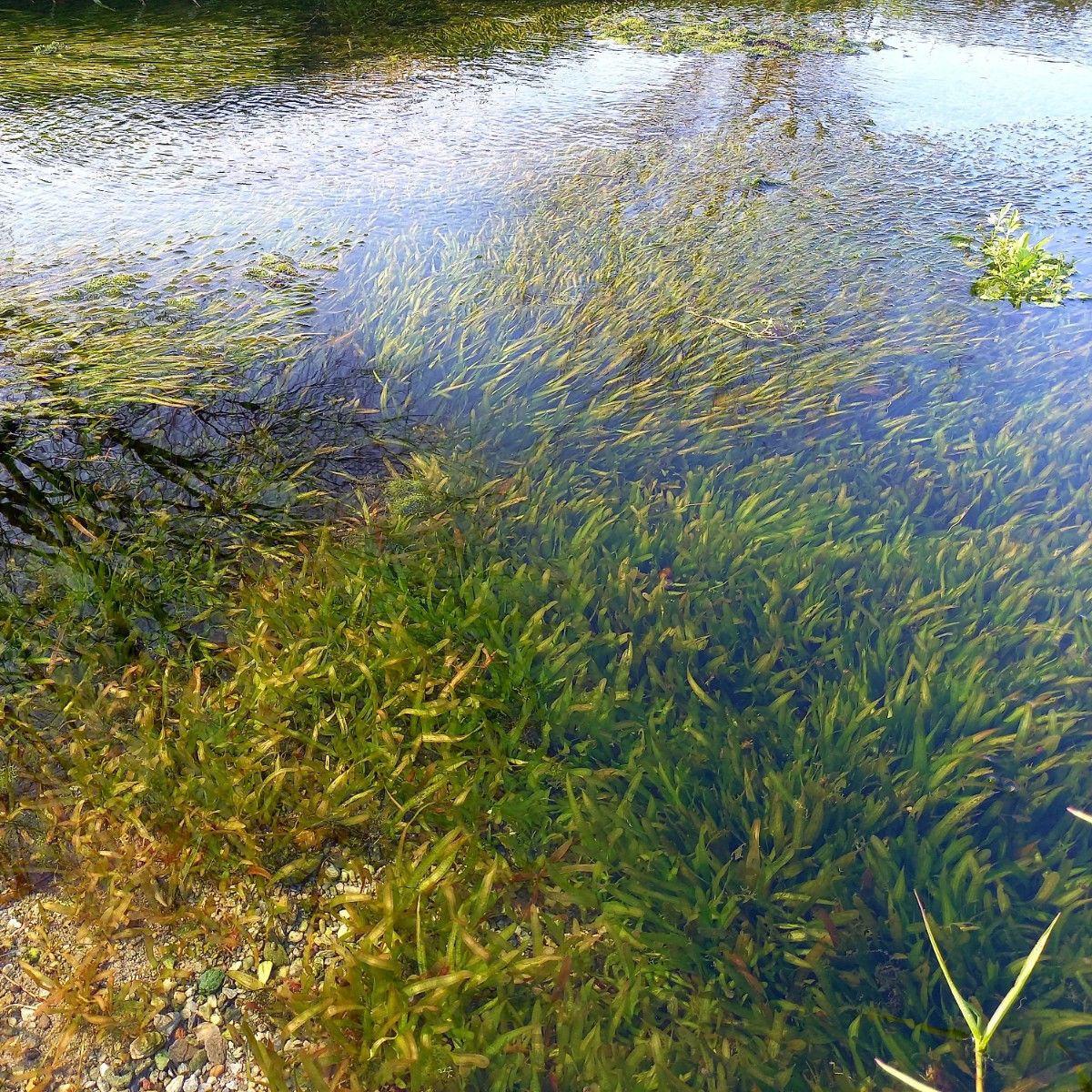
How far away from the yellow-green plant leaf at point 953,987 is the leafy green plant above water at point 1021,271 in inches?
104

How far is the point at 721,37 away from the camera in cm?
575

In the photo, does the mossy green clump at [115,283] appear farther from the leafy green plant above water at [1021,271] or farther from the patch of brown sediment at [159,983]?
the leafy green plant above water at [1021,271]

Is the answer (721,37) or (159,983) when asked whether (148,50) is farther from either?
(159,983)

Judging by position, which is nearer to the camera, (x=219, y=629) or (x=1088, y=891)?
(x=1088, y=891)

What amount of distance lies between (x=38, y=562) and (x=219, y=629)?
2.01 feet

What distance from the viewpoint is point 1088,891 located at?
1337 millimetres

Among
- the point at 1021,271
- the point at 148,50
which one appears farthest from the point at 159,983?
the point at 148,50

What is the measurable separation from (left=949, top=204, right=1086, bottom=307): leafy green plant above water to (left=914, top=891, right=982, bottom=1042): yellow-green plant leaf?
8.70 ft

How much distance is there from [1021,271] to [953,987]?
3.06 m

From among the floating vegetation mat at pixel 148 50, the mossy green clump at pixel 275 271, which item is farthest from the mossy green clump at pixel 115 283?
the floating vegetation mat at pixel 148 50

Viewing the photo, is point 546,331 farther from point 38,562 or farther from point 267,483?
point 38,562

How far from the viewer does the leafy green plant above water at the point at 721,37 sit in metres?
5.48

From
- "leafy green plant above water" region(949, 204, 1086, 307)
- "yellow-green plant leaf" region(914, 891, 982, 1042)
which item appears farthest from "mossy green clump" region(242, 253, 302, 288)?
"yellow-green plant leaf" region(914, 891, 982, 1042)

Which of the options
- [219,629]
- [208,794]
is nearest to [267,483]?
[219,629]
